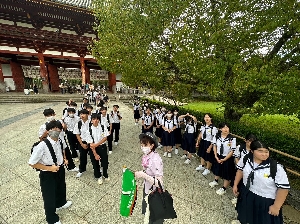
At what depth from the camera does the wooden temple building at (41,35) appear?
17.5m

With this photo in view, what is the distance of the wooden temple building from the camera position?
1745 centimetres

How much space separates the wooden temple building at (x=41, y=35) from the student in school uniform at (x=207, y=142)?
18527 mm

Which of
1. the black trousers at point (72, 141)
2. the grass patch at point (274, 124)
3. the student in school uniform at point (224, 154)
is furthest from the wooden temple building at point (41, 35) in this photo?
the student in school uniform at point (224, 154)

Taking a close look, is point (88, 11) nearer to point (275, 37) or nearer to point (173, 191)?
Result: point (275, 37)

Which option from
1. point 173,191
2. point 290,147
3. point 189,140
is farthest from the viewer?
point 189,140

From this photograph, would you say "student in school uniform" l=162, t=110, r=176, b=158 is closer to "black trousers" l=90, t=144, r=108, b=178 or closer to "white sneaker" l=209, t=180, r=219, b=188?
"white sneaker" l=209, t=180, r=219, b=188

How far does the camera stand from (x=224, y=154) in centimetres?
417

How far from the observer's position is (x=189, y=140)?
5.89 meters

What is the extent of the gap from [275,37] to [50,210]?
7991 millimetres

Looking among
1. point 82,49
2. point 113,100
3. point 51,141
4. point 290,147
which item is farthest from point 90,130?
point 82,49

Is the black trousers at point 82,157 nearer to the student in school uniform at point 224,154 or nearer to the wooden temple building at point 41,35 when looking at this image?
the student in school uniform at point 224,154

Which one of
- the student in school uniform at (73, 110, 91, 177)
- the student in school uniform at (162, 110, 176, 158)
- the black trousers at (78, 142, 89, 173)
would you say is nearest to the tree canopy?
the student in school uniform at (162, 110, 176, 158)

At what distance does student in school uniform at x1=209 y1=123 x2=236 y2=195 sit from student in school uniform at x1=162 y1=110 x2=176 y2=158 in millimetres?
2027

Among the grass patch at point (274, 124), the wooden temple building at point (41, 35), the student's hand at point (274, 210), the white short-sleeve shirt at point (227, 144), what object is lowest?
the grass patch at point (274, 124)
